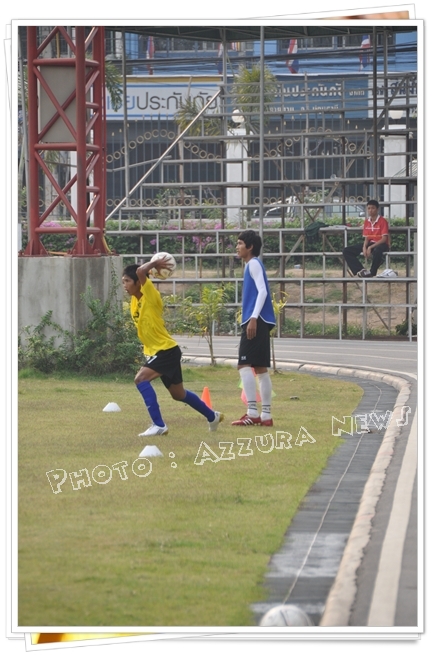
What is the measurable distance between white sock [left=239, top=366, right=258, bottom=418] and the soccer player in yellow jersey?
1.85 ft

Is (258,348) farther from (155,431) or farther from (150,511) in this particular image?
(150,511)

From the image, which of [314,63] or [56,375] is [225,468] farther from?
[314,63]

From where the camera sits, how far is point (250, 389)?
Answer: 32.7 ft

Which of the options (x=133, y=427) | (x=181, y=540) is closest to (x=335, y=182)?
(x=133, y=427)

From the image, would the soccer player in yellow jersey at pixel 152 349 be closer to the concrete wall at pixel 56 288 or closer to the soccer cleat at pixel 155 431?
the soccer cleat at pixel 155 431

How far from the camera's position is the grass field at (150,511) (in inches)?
200

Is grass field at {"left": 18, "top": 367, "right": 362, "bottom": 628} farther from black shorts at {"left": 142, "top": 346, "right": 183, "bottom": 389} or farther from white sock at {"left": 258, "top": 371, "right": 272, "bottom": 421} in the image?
black shorts at {"left": 142, "top": 346, "right": 183, "bottom": 389}

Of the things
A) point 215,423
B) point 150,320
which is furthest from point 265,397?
point 150,320

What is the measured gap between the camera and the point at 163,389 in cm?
1280

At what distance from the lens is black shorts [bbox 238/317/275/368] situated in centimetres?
991

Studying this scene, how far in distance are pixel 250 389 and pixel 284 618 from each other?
518cm

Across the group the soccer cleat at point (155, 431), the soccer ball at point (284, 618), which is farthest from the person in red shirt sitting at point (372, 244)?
the soccer ball at point (284, 618)

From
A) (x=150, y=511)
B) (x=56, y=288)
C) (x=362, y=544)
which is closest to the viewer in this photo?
(x=362, y=544)
